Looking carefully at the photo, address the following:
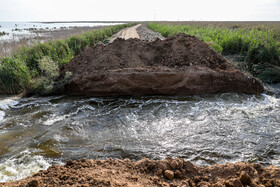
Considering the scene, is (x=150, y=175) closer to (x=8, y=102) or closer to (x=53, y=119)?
(x=53, y=119)

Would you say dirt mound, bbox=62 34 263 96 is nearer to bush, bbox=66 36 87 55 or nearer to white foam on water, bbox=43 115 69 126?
white foam on water, bbox=43 115 69 126

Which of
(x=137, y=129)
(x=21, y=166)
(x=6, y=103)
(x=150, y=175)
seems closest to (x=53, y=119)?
(x=21, y=166)

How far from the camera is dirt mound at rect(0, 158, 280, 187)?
2.56 meters

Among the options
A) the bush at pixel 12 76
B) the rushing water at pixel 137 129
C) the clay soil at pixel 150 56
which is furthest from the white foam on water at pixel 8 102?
the clay soil at pixel 150 56

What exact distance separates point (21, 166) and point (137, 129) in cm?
279

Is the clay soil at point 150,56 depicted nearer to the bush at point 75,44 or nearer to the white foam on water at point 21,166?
the bush at point 75,44

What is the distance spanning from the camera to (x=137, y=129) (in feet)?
17.0

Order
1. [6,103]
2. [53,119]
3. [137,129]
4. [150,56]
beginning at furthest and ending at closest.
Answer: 1. [150,56]
2. [6,103]
3. [53,119]
4. [137,129]

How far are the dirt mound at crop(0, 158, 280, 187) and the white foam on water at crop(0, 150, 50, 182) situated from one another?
2.54 feet

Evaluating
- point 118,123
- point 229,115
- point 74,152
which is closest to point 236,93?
point 229,115

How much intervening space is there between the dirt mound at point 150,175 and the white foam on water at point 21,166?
0.77 metres

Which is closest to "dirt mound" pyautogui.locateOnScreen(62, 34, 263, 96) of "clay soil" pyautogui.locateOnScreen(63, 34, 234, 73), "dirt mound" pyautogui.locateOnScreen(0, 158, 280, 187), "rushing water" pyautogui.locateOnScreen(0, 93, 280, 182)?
"clay soil" pyautogui.locateOnScreen(63, 34, 234, 73)

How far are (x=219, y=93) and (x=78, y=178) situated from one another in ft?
21.2

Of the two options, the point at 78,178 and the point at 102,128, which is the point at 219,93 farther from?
the point at 78,178
